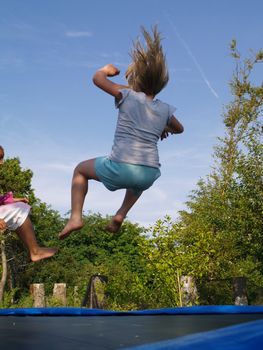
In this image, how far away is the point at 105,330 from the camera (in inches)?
71.6

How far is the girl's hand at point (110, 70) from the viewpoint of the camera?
222cm

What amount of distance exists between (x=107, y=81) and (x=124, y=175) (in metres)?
0.38

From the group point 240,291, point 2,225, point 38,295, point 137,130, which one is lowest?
point 240,291

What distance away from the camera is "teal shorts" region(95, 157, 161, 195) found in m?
2.11

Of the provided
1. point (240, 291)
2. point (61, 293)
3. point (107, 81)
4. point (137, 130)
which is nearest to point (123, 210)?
point (137, 130)

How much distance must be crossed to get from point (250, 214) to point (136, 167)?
6928 mm

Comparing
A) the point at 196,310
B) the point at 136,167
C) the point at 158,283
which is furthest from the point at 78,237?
the point at 136,167

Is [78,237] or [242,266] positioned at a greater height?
[78,237]

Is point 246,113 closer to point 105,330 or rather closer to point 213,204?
point 213,204

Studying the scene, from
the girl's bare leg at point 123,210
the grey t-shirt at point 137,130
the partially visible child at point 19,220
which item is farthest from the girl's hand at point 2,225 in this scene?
the grey t-shirt at point 137,130

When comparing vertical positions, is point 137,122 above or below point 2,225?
above

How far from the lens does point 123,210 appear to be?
93.1 inches

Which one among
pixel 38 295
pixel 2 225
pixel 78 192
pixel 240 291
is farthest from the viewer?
pixel 38 295

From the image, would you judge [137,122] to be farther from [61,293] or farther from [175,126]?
[61,293]
